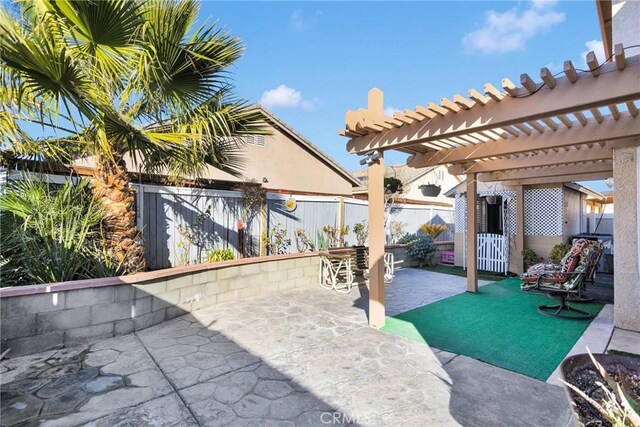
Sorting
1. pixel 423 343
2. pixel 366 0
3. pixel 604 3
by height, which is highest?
pixel 366 0

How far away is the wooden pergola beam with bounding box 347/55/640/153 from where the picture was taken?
3092mm

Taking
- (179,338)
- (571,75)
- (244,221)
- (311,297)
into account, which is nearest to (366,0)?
(571,75)

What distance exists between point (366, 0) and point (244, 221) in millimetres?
5575

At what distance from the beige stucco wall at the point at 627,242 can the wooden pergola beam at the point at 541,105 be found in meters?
3.02

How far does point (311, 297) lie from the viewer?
7301 millimetres

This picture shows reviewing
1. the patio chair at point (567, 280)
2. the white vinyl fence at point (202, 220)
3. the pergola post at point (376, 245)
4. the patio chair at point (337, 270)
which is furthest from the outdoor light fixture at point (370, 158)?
the patio chair at point (567, 280)

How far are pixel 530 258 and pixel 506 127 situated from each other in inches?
278

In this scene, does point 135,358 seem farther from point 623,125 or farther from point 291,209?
point 623,125

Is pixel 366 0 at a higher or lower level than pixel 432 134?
higher

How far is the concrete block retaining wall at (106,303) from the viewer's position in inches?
167

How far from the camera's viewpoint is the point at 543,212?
414 inches

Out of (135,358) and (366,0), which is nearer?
(135,358)

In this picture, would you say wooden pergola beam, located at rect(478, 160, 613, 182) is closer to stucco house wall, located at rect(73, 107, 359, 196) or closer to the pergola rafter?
the pergola rafter

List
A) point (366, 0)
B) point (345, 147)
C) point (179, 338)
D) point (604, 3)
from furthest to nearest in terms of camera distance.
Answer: point (366, 0)
point (345, 147)
point (179, 338)
point (604, 3)
